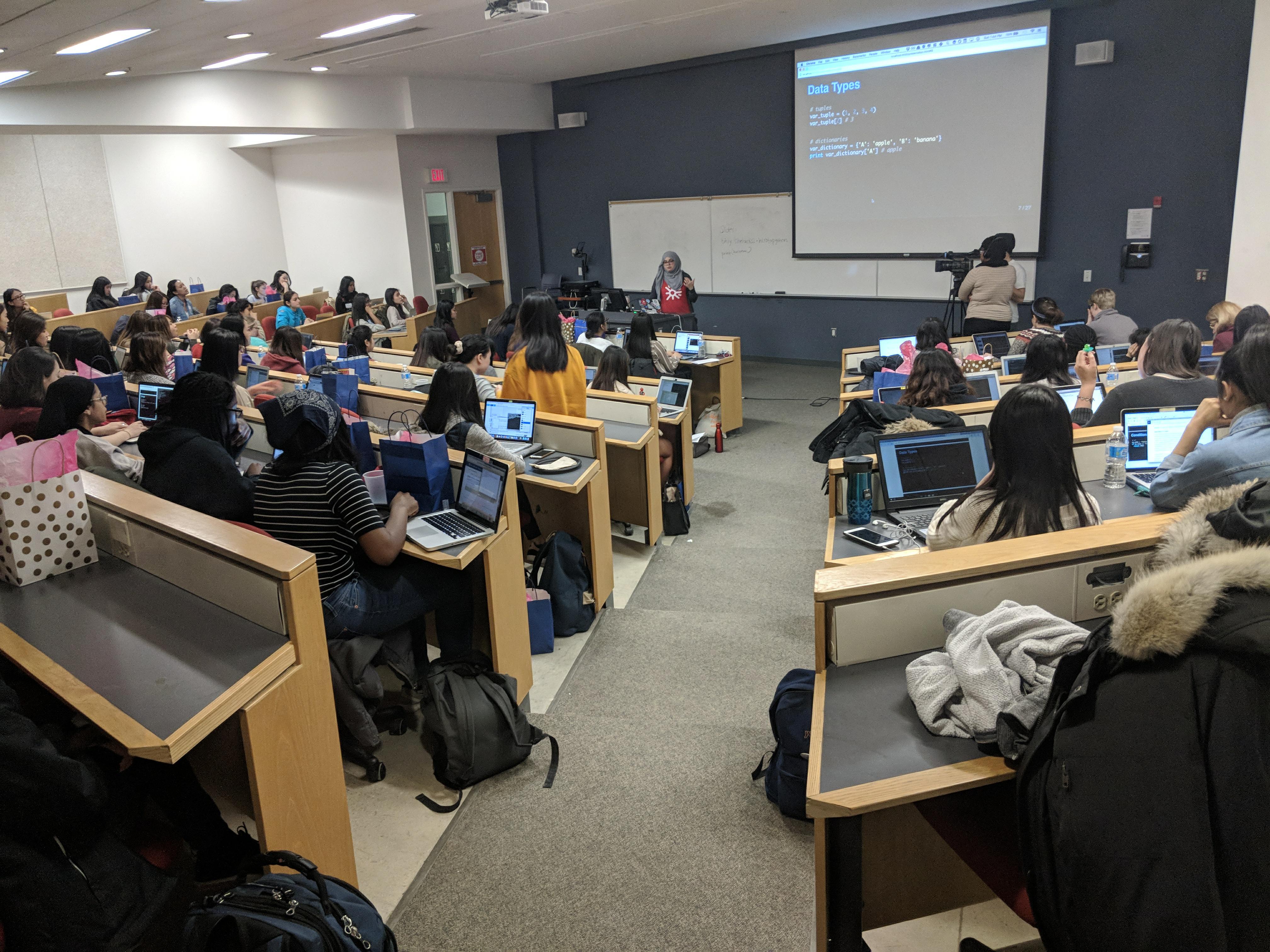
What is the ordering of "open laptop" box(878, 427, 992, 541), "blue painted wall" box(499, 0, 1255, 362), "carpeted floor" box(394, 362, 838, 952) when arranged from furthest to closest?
"blue painted wall" box(499, 0, 1255, 362)
"open laptop" box(878, 427, 992, 541)
"carpeted floor" box(394, 362, 838, 952)

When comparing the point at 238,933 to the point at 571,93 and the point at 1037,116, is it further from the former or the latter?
the point at 571,93

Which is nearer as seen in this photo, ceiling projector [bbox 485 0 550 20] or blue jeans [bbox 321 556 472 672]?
blue jeans [bbox 321 556 472 672]

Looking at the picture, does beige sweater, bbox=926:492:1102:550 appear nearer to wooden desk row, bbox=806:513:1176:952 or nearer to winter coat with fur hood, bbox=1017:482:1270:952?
wooden desk row, bbox=806:513:1176:952

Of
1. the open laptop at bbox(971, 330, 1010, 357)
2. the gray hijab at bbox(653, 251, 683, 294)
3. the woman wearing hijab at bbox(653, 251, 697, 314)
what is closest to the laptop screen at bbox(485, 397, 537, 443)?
the open laptop at bbox(971, 330, 1010, 357)

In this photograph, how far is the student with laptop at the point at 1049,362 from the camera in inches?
174

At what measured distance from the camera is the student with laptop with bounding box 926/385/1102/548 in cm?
239

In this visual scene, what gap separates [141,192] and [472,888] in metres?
12.5

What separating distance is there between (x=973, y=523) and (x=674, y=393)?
3.29 meters

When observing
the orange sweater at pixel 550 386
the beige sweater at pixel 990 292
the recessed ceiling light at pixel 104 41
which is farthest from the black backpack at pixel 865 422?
the recessed ceiling light at pixel 104 41

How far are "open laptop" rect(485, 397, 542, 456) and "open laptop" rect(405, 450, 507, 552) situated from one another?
1.23 meters

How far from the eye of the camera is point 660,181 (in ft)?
36.2

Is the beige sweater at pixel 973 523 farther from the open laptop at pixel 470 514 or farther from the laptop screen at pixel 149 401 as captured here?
the laptop screen at pixel 149 401

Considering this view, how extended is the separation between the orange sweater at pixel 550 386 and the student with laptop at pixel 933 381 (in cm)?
167

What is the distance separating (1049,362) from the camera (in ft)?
14.6
